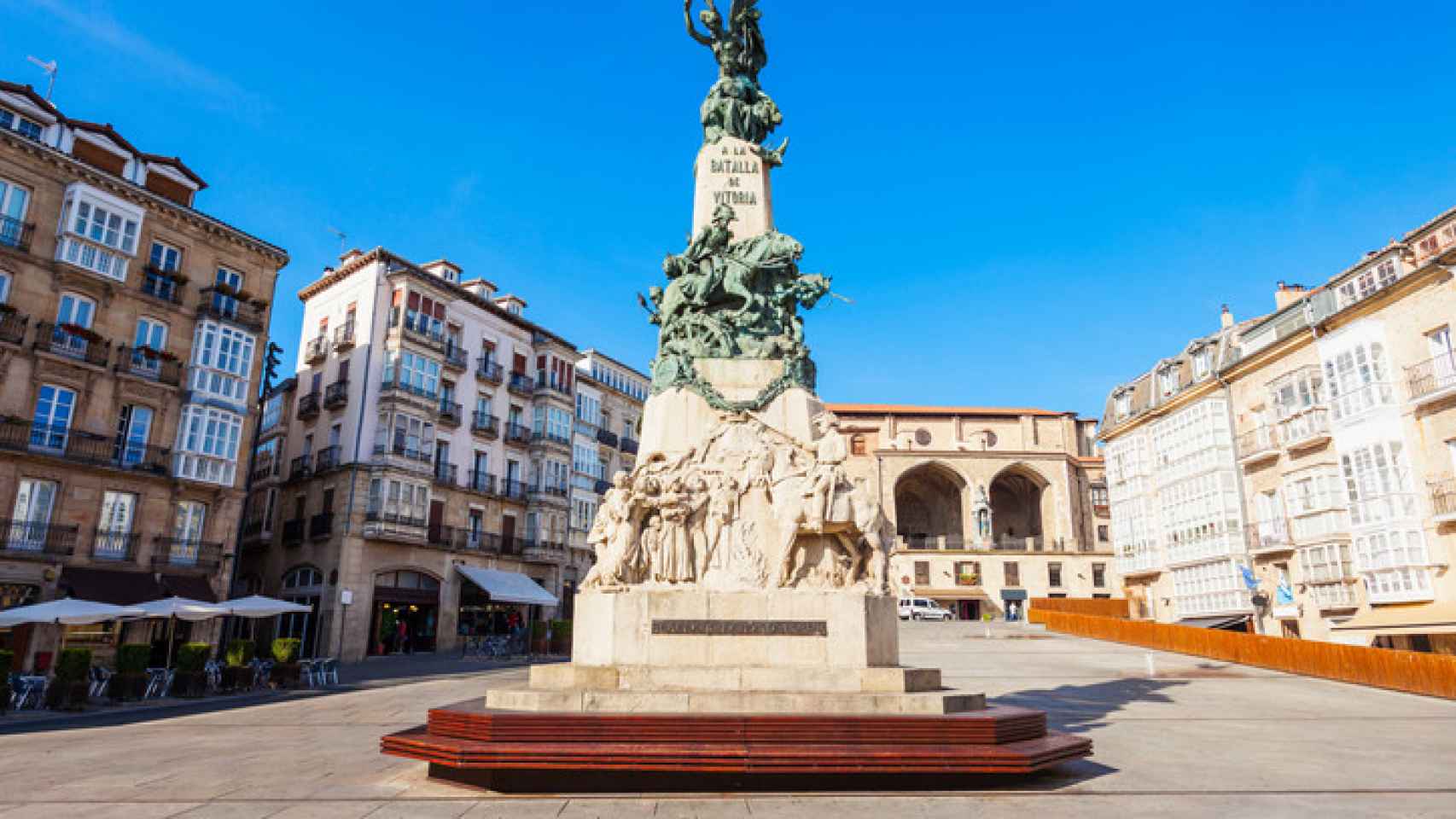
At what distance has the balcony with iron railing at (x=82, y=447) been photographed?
2547 cm

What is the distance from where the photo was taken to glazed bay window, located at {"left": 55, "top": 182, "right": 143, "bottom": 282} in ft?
91.1

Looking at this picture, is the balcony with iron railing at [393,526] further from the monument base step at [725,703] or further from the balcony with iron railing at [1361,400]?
the balcony with iron railing at [1361,400]

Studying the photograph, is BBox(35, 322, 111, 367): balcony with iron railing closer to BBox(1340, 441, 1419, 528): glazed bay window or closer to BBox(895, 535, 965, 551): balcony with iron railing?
BBox(1340, 441, 1419, 528): glazed bay window

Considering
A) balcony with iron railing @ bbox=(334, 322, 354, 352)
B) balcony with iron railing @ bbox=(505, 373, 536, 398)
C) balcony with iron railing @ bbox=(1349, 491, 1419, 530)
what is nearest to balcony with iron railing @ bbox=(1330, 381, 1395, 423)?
balcony with iron railing @ bbox=(1349, 491, 1419, 530)

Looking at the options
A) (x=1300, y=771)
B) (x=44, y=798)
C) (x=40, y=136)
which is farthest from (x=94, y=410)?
(x=1300, y=771)

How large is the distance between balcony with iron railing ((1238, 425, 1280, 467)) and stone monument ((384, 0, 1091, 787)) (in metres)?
29.5

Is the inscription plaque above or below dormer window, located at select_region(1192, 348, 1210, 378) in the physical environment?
below

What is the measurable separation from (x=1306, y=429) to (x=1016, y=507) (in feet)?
133

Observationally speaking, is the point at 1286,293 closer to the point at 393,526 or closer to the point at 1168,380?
the point at 1168,380

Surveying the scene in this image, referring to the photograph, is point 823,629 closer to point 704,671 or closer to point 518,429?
point 704,671

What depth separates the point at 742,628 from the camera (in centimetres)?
977

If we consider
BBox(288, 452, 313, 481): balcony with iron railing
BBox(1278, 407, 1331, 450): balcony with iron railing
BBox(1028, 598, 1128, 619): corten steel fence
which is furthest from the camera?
BBox(1028, 598, 1128, 619): corten steel fence

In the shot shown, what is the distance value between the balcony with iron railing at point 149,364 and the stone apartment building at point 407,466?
25.9 feet

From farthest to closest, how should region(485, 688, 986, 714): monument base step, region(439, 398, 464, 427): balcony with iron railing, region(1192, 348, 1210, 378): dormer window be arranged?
region(439, 398, 464, 427): balcony with iron railing
region(1192, 348, 1210, 378): dormer window
region(485, 688, 986, 714): monument base step
